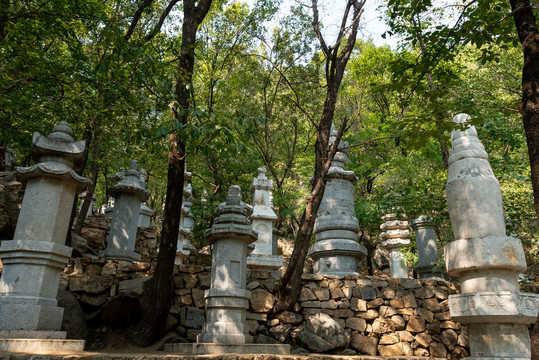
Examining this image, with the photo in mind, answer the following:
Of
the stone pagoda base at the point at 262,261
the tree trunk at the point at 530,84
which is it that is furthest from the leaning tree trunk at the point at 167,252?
the tree trunk at the point at 530,84

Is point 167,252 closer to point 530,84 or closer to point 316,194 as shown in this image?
point 316,194

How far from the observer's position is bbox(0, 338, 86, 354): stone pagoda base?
404 centimetres

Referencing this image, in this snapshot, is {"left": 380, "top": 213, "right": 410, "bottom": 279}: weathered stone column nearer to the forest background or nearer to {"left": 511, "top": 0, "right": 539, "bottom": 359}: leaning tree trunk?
the forest background

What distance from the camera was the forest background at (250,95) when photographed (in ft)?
18.9

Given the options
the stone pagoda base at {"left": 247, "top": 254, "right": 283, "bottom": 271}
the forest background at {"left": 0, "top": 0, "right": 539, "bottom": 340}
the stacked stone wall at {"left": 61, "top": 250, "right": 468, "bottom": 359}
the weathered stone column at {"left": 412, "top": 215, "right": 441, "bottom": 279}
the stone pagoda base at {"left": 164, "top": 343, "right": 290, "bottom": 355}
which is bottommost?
the stone pagoda base at {"left": 164, "top": 343, "right": 290, "bottom": 355}

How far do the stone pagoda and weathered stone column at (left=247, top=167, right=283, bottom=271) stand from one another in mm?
3454

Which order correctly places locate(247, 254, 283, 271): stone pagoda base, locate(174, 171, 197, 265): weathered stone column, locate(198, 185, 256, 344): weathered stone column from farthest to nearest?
locate(174, 171, 197, 265): weathered stone column, locate(247, 254, 283, 271): stone pagoda base, locate(198, 185, 256, 344): weathered stone column

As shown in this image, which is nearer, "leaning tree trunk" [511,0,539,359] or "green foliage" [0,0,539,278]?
"leaning tree trunk" [511,0,539,359]

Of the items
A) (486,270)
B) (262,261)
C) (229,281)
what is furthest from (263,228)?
(486,270)

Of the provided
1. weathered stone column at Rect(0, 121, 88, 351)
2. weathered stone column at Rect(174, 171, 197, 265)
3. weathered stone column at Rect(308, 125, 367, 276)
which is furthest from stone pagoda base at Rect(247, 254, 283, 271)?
weathered stone column at Rect(0, 121, 88, 351)

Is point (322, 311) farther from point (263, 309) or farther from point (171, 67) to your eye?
point (171, 67)

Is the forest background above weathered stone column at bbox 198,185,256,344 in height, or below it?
above

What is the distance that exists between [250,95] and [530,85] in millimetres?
13537

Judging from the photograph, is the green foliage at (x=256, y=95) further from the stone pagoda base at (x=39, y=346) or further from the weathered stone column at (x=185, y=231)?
the stone pagoda base at (x=39, y=346)
